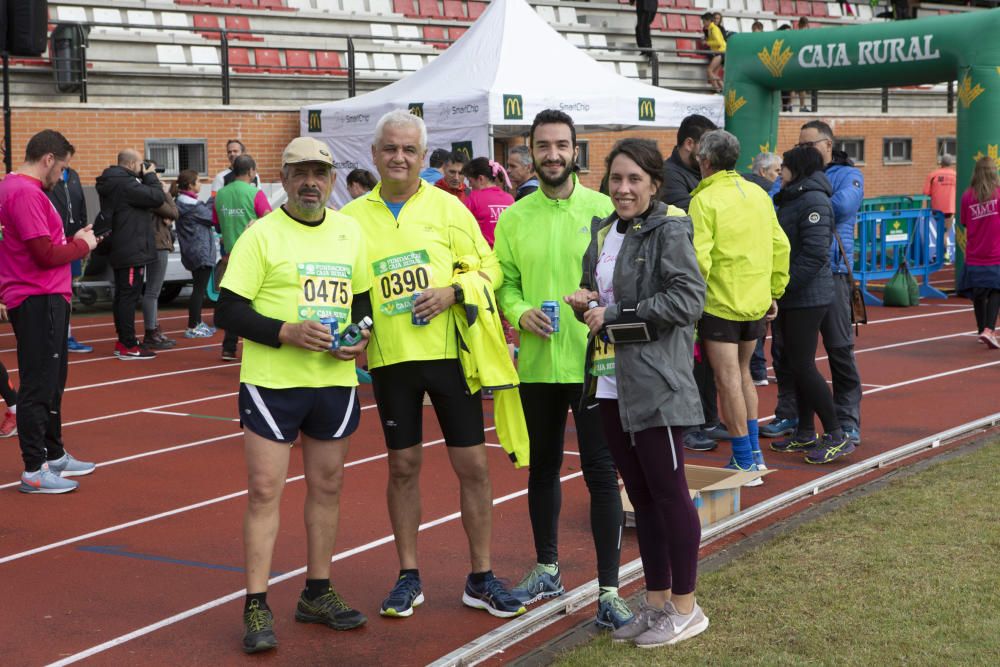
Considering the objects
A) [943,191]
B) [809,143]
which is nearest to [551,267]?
[809,143]

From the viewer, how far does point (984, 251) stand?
13.2 meters

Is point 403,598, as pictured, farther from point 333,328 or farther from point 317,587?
point 333,328

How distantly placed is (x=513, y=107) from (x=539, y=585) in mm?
11675

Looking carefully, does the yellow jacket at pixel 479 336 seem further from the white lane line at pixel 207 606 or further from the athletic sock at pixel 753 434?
the athletic sock at pixel 753 434

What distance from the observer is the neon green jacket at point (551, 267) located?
5250 mm

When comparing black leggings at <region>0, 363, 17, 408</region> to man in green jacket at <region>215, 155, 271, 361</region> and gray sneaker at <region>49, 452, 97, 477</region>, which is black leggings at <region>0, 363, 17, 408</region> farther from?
man in green jacket at <region>215, 155, 271, 361</region>

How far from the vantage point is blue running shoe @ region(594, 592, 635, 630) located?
5090 millimetres

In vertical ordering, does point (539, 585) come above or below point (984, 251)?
below

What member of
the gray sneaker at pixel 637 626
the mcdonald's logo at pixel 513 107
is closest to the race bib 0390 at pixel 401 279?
the gray sneaker at pixel 637 626

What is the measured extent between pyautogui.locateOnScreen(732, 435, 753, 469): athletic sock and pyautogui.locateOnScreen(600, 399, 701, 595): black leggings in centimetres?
264

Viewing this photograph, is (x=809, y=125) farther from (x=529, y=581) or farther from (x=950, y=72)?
(x=950, y=72)

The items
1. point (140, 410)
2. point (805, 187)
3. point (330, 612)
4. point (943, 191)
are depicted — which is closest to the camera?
point (330, 612)

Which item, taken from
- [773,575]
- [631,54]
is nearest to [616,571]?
[773,575]

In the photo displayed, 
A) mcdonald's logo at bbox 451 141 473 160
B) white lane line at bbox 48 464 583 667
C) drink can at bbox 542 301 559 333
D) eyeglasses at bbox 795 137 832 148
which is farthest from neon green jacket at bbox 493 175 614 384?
mcdonald's logo at bbox 451 141 473 160
